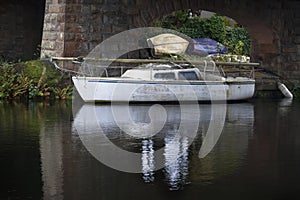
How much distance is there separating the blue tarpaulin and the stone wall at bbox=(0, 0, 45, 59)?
7.26m

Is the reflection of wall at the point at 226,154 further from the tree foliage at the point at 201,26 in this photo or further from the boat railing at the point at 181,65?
the tree foliage at the point at 201,26

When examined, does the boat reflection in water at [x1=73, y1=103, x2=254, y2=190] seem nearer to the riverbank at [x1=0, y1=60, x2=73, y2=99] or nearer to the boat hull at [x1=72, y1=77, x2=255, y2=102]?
the boat hull at [x1=72, y1=77, x2=255, y2=102]

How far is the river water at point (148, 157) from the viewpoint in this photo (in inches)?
420

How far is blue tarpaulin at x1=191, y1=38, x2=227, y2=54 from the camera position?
32062 millimetres

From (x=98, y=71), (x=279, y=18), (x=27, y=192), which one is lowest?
(x=27, y=192)

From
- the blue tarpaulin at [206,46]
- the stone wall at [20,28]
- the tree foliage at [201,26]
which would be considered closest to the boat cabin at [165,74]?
the stone wall at [20,28]

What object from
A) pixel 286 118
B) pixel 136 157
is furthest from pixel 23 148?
pixel 286 118

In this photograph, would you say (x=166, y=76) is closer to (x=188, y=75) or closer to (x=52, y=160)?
(x=188, y=75)

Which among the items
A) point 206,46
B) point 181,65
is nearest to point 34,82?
point 181,65

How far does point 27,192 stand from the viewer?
1050 centimetres

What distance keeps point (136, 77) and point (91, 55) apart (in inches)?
74.5

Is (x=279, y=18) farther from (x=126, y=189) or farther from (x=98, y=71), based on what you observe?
(x=126, y=189)

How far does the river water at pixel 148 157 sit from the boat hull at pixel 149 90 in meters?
1.38

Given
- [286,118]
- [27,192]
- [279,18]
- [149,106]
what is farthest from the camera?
[279,18]
